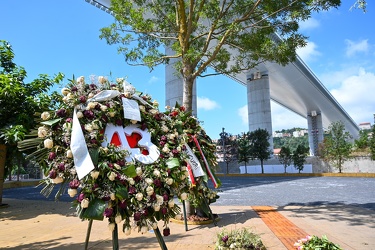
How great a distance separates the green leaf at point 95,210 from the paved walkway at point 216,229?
2.60m

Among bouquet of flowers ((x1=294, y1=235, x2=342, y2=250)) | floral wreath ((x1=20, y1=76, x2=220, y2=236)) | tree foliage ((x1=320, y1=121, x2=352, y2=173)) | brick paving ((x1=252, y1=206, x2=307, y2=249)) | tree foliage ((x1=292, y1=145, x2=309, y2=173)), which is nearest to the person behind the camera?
floral wreath ((x1=20, y1=76, x2=220, y2=236))

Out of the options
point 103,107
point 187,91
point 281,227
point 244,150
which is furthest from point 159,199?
point 244,150

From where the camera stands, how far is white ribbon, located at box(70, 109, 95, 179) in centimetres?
257

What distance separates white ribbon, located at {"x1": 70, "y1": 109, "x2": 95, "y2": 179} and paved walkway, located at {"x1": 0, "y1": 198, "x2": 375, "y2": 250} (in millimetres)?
2739

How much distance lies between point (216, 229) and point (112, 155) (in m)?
4.02

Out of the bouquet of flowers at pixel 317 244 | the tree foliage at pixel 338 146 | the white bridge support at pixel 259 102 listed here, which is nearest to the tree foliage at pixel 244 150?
the white bridge support at pixel 259 102

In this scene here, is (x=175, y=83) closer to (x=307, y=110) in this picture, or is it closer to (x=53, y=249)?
(x=53, y=249)

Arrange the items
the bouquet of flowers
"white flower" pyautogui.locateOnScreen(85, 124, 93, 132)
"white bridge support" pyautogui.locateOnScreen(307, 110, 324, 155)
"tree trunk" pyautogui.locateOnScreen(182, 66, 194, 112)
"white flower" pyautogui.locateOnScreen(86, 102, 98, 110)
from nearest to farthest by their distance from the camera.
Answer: "white flower" pyautogui.locateOnScreen(85, 124, 93, 132)
"white flower" pyautogui.locateOnScreen(86, 102, 98, 110)
the bouquet of flowers
"tree trunk" pyautogui.locateOnScreen(182, 66, 194, 112)
"white bridge support" pyautogui.locateOnScreen(307, 110, 324, 155)

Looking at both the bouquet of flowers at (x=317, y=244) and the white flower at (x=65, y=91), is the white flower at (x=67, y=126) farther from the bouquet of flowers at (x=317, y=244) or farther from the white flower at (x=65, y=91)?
the bouquet of flowers at (x=317, y=244)

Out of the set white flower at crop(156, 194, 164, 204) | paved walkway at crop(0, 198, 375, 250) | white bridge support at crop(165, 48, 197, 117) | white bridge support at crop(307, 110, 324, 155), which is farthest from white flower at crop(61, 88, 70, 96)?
white bridge support at crop(307, 110, 324, 155)

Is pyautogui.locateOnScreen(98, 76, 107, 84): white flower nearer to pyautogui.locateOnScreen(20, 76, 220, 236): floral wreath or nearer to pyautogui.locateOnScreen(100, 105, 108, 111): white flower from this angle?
pyautogui.locateOnScreen(20, 76, 220, 236): floral wreath

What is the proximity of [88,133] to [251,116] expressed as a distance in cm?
3697

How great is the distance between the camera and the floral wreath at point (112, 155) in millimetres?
2609

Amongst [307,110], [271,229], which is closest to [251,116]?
[307,110]
